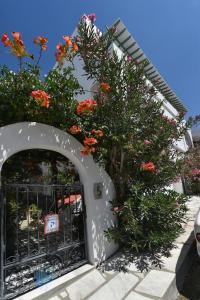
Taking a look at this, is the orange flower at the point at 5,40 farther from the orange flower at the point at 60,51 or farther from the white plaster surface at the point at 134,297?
the white plaster surface at the point at 134,297

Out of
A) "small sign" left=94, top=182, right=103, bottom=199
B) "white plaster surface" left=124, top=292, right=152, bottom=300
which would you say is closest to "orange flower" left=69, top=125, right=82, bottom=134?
"small sign" left=94, top=182, right=103, bottom=199

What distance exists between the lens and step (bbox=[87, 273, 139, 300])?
3.56 metres

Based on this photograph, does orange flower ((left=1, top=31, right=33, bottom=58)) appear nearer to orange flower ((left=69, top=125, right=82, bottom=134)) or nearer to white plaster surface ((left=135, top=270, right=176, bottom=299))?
orange flower ((left=69, top=125, right=82, bottom=134))

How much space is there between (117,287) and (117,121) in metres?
3.57

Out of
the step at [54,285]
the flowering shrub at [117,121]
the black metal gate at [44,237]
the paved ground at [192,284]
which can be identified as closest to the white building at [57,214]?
the black metal gate at [44,237]

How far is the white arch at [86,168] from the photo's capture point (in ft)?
13.0

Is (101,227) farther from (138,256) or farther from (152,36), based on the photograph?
(152,36)

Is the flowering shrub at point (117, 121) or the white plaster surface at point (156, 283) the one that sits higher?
the flowering shrub at point (117, 121)

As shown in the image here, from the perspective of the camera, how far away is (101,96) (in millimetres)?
5484

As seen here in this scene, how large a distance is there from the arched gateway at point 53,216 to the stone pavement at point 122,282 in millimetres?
272

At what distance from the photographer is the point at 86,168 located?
5031 mm

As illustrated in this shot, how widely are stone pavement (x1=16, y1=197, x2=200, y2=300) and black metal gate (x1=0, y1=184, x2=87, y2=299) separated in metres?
0.24

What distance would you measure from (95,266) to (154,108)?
4.30 meters

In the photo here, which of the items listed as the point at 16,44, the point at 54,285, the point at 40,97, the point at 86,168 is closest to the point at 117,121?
the point at 86,168
